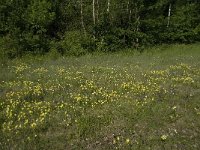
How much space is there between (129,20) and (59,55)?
7.82 metres

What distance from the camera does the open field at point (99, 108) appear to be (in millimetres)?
9641

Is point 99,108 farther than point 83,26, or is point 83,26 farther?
point 83,26

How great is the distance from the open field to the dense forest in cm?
832

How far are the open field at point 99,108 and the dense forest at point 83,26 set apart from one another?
832cm

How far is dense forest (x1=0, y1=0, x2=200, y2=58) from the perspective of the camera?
26750 millimetres

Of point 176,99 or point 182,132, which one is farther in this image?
point 176,99

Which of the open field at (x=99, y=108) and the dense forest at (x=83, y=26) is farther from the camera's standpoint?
the dense forest at (x=83, y=26)

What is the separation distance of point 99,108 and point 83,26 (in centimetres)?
1741

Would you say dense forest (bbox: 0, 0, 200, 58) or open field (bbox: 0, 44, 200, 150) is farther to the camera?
dense forest (bbox: 0, 0, 200, 58)

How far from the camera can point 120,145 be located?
9328 millimetres

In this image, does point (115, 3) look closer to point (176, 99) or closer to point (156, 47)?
point (156, 47)

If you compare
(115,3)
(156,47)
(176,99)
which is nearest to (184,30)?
(156,47)

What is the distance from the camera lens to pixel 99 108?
39.4 feet

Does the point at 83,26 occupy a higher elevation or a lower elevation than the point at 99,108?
higher
